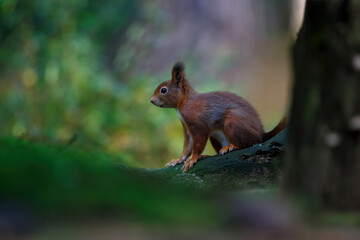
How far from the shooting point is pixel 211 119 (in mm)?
3705

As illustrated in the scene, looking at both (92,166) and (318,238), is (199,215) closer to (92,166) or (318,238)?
(318,238)

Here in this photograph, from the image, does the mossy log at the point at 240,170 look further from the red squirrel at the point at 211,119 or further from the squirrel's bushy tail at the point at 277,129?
the squirrel's bushy tail at the point at 277,129

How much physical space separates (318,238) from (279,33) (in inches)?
445

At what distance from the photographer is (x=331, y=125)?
154cm

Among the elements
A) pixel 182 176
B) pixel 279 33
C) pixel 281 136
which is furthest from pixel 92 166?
pixel 279 33

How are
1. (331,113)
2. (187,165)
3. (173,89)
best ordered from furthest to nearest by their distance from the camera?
(173,89) < (187,165) < (331,113)

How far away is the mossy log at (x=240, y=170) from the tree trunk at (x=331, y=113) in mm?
1218

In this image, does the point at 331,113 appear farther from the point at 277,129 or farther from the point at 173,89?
the point at 173,89

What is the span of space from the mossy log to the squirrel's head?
0.94 metres

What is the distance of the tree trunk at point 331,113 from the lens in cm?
154

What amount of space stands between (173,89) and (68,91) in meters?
2.80

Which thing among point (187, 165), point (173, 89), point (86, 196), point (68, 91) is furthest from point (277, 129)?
point (68, 91)

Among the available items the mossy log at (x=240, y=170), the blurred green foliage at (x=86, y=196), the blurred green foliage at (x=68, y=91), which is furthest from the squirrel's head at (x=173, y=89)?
the blurred green foliage at (x=86, y=196)

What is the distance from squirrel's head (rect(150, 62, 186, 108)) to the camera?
13.2ft
